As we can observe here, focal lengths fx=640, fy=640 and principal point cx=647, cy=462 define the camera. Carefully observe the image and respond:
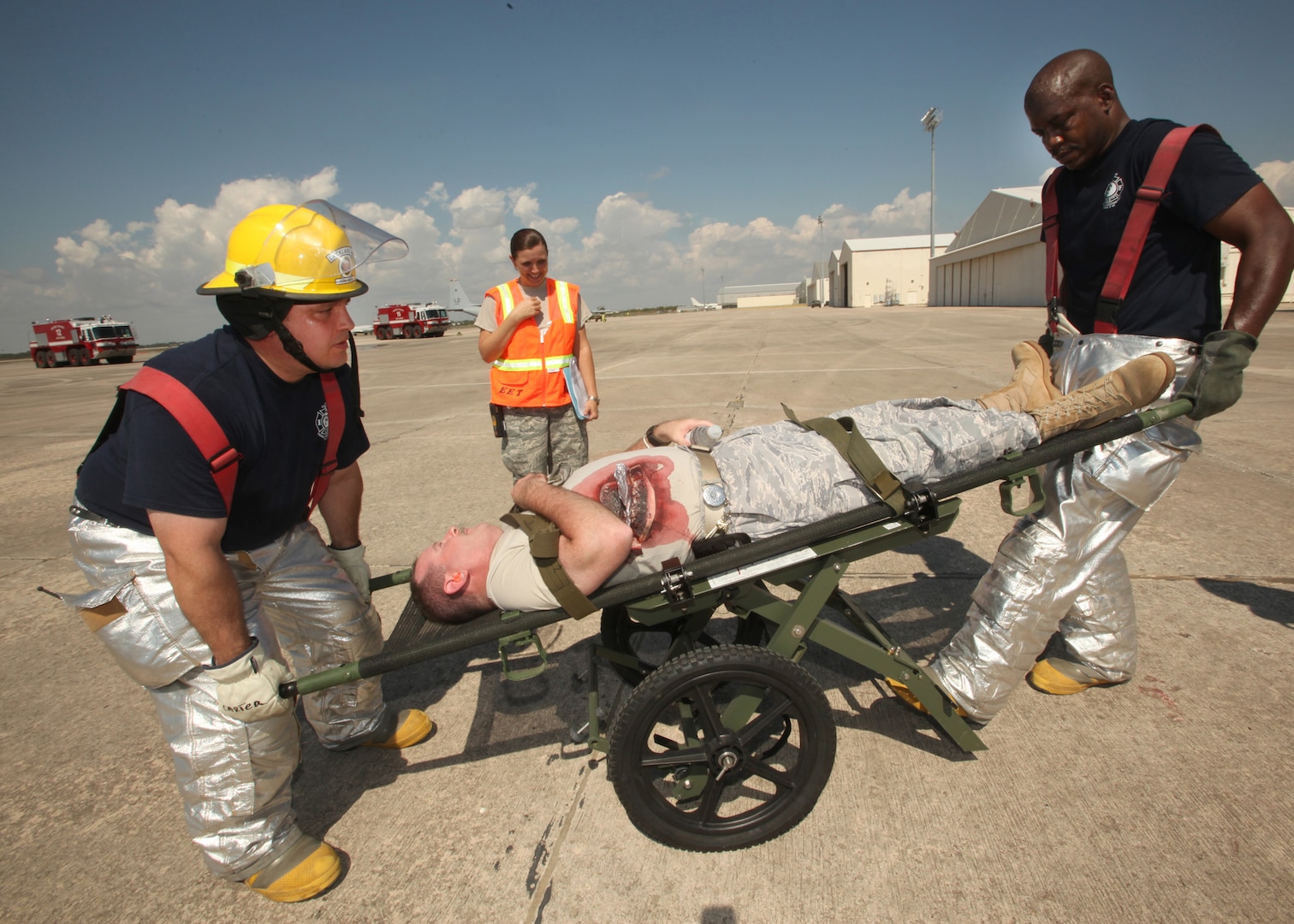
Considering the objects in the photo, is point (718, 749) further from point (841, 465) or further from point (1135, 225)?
point (1135, 225)

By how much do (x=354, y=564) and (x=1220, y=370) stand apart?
2.94 meters

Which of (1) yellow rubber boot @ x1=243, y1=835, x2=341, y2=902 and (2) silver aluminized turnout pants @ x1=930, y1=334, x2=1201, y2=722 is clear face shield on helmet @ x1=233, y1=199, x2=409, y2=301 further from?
(2) silver aluminized turnout pants @ x1=930, y1=334, x2=1201, y2=722

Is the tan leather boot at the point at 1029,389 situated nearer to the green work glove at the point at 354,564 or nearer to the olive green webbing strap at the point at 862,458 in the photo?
the olive green webbing strap at the point at 862,458

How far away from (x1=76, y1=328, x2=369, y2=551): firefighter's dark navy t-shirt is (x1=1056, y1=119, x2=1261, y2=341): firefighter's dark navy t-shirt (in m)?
2.69

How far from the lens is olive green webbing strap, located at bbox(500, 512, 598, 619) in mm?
1759

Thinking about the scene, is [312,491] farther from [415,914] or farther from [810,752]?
[810,752]

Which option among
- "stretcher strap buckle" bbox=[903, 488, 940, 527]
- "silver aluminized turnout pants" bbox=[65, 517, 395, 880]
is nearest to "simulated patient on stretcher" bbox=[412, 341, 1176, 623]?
"stretcher strap buckle" bbox=[903, 488, 940, 527]

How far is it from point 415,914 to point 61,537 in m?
5.01

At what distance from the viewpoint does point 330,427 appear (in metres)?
2.18

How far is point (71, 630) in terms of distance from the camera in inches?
136

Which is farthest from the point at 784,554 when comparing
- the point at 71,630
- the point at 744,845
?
the point at 71,630

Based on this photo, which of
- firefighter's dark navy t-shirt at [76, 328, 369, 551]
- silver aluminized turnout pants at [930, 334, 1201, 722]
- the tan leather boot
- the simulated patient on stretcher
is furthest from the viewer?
the tan leather boot

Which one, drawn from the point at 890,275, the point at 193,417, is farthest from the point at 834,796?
the point at 890,275

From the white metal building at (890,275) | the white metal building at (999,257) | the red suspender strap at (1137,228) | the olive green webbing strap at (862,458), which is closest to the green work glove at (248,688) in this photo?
the olive green webbing strap at (862,458)
